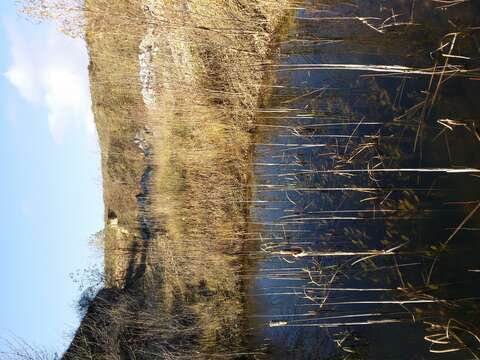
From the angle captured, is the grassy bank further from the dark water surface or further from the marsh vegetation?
the dark water surface

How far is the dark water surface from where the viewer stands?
7.15 meters

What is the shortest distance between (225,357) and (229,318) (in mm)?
737

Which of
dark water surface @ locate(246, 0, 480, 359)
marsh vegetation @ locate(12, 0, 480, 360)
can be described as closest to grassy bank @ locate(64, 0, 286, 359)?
marsh vegetation @ locate(12, 0, 480, 360)

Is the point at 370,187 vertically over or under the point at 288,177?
over

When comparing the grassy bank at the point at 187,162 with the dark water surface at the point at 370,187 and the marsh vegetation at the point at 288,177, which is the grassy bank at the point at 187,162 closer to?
the marsh vegetation at the point at 288,177

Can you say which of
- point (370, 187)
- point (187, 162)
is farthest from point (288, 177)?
point (187, 162)

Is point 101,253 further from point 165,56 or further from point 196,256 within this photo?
point 165,56

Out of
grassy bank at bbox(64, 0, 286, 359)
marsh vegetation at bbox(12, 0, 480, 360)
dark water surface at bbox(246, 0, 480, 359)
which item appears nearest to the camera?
dark water surface at bbox(246, 0, 480, 359)

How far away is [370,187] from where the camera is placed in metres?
7.97

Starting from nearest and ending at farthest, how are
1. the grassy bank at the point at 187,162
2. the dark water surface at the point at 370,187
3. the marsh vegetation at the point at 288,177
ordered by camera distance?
1. the dark water surface at the point at 370,187
2. the marsh vegetation at the point at 288,177
3. the grassy bank at the point at 187,162

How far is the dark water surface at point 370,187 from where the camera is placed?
7152 millimetres

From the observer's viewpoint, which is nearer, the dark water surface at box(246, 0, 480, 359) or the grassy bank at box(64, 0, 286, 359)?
the dark water surface at box(246, 0, 480, 359)

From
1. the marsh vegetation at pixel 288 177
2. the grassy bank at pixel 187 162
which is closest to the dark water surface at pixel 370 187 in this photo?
the marsh vegetation at pixel 288 177

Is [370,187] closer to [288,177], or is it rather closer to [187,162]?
[288,177]
